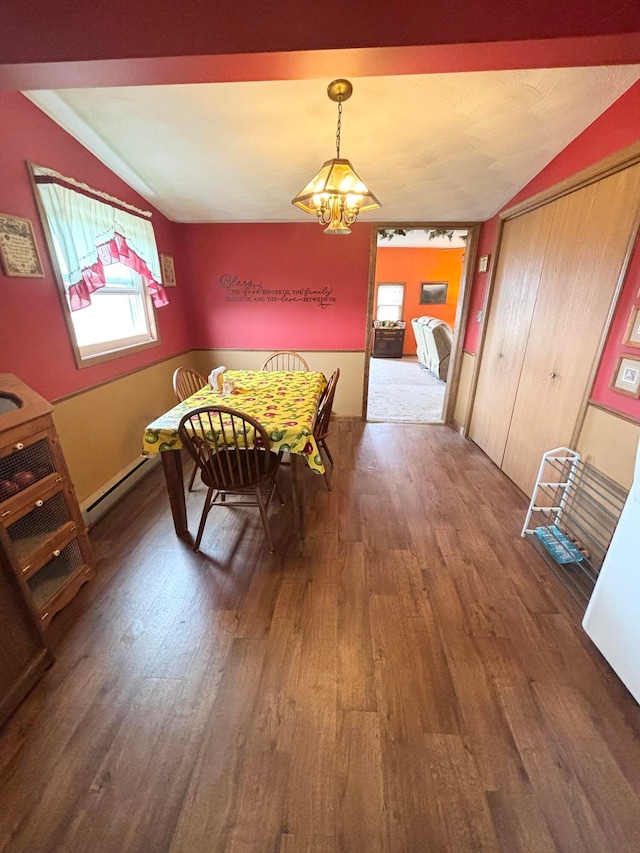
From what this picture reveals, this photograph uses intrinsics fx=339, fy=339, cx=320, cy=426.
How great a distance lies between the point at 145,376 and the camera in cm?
291

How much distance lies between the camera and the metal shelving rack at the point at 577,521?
175 cm

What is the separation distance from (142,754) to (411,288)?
7.78 metres

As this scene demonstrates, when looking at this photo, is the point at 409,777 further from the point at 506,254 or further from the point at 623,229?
the point at 506,254

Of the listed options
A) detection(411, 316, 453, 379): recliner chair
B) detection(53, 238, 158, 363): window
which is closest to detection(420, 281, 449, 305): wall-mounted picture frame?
detection(411, 316, 453, 379): recliner chair

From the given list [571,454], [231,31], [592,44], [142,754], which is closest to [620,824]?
[142,754]

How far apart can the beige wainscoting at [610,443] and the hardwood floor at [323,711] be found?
0.62 meters

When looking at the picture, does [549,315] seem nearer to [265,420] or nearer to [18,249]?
[265,420]

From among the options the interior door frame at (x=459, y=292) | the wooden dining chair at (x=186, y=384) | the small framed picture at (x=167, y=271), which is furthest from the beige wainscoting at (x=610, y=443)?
the small framed picture at (x=167, y=271)

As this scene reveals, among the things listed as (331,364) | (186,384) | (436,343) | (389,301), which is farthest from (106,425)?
(389,301)

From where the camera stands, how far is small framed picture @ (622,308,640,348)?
163 centimetres

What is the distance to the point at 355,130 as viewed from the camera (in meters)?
2.12

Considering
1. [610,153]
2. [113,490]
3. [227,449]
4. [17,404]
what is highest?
[610,153]

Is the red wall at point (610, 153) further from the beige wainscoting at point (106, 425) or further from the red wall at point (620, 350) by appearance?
the beige wainscoting at point (106, 425)

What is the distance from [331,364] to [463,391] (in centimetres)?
145
